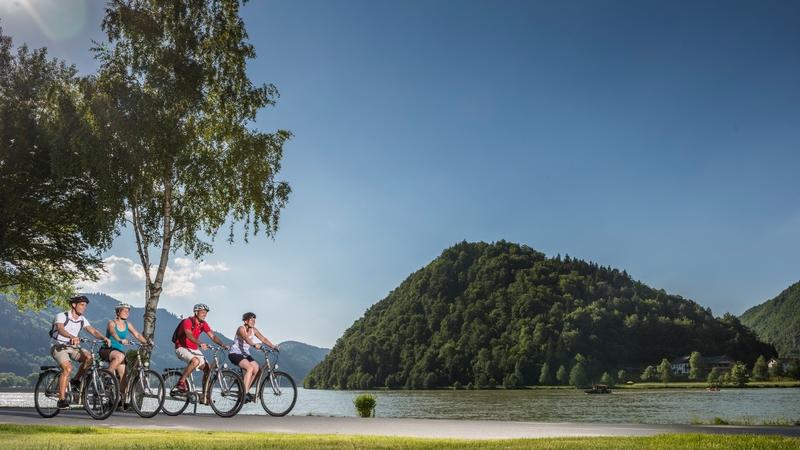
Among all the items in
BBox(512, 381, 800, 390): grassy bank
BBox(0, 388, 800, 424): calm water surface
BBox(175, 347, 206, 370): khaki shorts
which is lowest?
BBox(0, 388, 800, 424): calm water surface

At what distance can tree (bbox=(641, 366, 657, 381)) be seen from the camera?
468ft

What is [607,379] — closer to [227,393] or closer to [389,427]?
[389,427]

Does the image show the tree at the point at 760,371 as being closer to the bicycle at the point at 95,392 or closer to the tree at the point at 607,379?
the tree at the point at 607,379

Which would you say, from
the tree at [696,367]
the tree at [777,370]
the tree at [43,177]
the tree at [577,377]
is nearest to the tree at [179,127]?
the tree at [43,177]

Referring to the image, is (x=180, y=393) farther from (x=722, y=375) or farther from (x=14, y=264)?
(x=722, y=375)

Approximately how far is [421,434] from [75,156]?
15.4 m

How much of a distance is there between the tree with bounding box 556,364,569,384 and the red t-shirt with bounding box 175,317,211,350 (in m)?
133

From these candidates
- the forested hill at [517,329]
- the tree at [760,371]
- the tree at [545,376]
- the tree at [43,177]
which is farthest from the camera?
the forested hill at [517,329]

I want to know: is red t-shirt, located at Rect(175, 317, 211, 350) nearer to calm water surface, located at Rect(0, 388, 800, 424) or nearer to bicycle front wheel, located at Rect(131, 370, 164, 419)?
bicycle front wheel, located at Rect(131, 370, 164, 419)

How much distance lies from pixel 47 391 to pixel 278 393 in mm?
5149

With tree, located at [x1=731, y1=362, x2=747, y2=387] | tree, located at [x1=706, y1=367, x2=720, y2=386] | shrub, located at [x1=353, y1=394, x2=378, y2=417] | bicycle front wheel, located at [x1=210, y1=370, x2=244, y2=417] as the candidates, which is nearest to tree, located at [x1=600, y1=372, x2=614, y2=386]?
tree, located at [x1=706, y1=367, x2=720, y2=386]

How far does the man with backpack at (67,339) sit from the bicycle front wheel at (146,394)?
119 cm

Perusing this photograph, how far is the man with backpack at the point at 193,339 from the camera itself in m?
12.2

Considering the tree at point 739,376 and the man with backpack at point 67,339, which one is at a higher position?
the man with backpack at point 67,339
